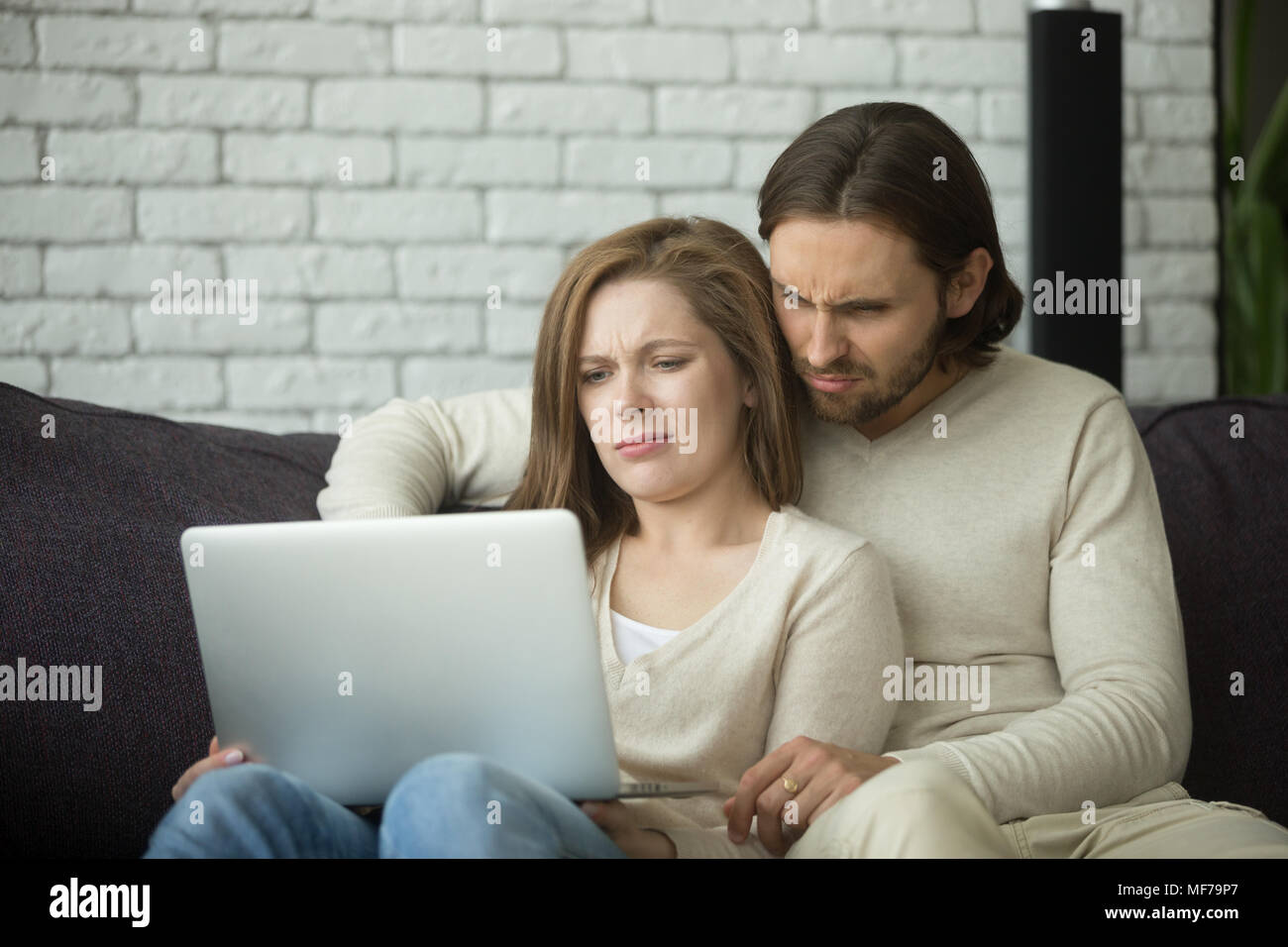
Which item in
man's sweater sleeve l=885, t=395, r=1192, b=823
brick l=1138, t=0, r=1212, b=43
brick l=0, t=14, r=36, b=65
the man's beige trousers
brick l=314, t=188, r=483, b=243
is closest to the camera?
the man's beige trousers

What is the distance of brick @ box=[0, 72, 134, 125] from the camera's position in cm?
213

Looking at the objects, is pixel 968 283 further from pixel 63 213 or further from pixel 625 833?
pixel 63 213

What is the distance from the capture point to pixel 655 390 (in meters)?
1.36

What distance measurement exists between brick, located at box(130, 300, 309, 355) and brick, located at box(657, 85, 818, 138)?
0.76m

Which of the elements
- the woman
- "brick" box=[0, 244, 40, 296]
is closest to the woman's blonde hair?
the woman

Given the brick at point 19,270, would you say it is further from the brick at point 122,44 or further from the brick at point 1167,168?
the brick at point 1167,168

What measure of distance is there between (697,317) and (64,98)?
138 cm

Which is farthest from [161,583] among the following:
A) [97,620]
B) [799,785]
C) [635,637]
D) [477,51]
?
[477,51]

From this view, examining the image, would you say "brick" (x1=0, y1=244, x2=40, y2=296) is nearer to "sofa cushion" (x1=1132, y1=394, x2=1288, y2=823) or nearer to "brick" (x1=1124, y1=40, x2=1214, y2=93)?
"sofa cushion" (x1=1132, y1=394, x2=1288, y2=823)


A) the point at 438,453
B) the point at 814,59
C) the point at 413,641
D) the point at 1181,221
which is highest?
the point at 814,59

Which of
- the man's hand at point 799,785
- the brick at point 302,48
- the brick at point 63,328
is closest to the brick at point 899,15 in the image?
the brick at point 302,48

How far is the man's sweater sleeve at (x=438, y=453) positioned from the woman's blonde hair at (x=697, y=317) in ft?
0.47
